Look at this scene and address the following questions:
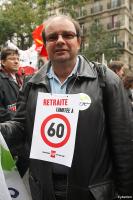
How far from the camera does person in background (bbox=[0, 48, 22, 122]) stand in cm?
432

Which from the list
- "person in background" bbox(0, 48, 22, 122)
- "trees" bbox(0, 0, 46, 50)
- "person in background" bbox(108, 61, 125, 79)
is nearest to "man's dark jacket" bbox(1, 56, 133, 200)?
"person in background" bbox(0, 48, 22, 122)

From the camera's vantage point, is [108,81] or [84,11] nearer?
[108,81]

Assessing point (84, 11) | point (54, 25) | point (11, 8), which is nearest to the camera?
point (54, 25)

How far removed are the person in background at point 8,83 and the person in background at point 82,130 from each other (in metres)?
1.60

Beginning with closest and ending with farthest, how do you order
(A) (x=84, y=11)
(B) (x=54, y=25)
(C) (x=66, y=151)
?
(C) (x=66, y=151), (B) (x=54, y=25), (A) (x=84, y=11)

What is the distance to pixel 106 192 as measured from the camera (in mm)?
2496

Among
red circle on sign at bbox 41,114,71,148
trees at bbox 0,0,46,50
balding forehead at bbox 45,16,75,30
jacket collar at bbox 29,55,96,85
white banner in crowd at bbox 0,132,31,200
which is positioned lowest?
white banner in crowd at bbox 0,132,31,200

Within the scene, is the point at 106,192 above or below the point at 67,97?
below

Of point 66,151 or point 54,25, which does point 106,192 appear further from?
point 54,25

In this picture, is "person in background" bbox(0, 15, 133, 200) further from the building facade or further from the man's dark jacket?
the building facade

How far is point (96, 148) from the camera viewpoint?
2.48 metres

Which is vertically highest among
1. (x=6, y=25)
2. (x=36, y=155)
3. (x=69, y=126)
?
(x=6, y=25)

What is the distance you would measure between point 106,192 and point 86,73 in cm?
76

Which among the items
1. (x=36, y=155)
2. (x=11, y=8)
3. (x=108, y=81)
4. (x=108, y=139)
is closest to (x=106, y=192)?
(x=108, y=139)
